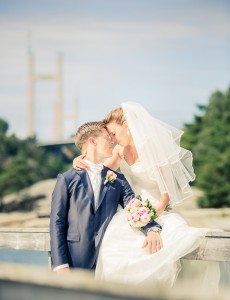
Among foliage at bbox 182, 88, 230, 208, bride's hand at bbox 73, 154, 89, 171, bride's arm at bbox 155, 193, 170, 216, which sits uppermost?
bride's hand at bbox 73, 154, 89, 171

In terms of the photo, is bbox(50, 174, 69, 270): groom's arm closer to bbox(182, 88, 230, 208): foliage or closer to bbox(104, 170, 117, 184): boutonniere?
bbox(104, 170, 117, 184): boutonniere

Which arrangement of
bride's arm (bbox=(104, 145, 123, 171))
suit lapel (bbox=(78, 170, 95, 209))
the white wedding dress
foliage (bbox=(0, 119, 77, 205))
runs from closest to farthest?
the white wedding dress, suit lapel (bbox=(78, 170, 95, 209)), bride's arm (bbox=(104, 145, 123, 171)), foliage (bbox=(0, 119, 77, 205))

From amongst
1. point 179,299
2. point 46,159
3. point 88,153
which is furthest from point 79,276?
point 46,159

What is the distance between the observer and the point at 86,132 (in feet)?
9.43

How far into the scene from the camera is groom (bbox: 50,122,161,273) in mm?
2635

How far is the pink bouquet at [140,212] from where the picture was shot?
265 centimetres

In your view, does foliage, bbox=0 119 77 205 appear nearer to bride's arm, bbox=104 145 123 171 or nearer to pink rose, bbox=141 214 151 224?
bride's arm, bbox=104 145 123 171

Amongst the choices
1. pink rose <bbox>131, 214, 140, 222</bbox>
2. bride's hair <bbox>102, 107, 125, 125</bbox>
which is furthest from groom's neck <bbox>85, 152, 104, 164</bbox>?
pink rose <bbox>131, 214, 140, 222</bbox>

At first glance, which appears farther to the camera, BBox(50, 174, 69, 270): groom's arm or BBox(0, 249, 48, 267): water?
BBox(0, 249, 48, 267): water

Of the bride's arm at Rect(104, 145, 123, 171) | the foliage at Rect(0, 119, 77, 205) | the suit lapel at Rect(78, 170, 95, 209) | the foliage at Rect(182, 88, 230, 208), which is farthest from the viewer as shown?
the foliage at Rect(0, 119, 77, 205)

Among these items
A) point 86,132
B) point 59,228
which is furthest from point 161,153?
point 59,228

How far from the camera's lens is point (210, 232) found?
2646mm

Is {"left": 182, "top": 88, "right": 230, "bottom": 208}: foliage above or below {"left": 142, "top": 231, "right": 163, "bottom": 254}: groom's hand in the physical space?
below

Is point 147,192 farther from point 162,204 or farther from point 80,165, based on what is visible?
point 80,165
